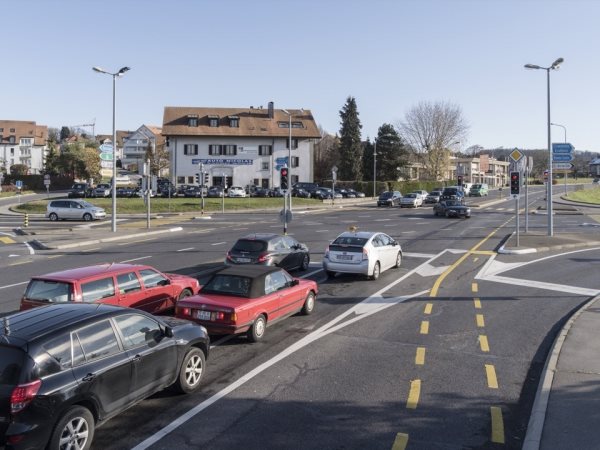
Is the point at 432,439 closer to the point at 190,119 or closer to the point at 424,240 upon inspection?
the point at 424,240

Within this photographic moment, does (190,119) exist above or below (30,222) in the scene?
above

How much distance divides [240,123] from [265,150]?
5472 millimetres

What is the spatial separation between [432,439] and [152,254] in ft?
62.5

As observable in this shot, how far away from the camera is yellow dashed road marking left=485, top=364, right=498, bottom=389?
27.5 feet

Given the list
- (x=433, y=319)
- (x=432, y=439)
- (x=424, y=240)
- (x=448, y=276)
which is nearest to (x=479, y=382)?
(x=432, y=439)

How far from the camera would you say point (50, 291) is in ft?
33.5

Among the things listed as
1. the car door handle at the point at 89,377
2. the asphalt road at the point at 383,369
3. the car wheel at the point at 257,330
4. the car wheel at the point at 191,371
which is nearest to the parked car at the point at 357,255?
the asphalt road at the point at 383,369

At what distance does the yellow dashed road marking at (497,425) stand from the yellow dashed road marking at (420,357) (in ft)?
6.39

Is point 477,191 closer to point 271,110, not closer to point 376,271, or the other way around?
point 271,110

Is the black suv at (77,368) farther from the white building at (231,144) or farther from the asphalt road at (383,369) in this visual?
the white building at (231,144)

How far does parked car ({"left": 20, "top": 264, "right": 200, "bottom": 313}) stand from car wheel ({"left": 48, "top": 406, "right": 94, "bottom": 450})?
14.6 ft

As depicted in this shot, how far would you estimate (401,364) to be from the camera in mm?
9297

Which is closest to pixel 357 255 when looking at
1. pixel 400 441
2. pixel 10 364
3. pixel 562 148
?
pixel 400 441

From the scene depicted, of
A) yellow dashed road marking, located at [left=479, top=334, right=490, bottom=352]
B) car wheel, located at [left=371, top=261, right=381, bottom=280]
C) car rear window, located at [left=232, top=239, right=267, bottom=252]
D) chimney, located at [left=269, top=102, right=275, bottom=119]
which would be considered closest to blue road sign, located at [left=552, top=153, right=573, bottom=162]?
car wheel, located at [left=371, top=261, right=381, bottom=280]
